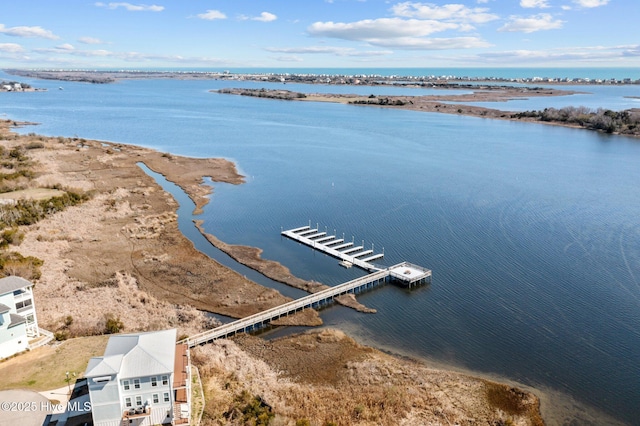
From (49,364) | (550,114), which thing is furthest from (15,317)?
(550,114)

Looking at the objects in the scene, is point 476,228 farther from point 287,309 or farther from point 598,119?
point 598,119

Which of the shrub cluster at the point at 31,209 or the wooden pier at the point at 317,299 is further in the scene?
the shrub cluster at the point at 31,209

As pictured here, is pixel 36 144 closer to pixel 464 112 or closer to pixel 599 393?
pixel 599 393

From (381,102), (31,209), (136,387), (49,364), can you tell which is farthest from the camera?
(381,102)

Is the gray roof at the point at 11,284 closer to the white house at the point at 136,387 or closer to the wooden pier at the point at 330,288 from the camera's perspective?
the white house at the point at 136,387

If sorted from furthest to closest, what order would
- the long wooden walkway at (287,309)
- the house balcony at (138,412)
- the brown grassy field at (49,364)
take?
the long wooden walkway at (287,309), the brown grassy field at (49,364), the house balcony at (138,412)

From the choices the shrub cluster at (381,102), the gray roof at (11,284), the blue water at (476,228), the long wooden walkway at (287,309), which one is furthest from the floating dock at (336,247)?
the shrub cluster at (381,102)
